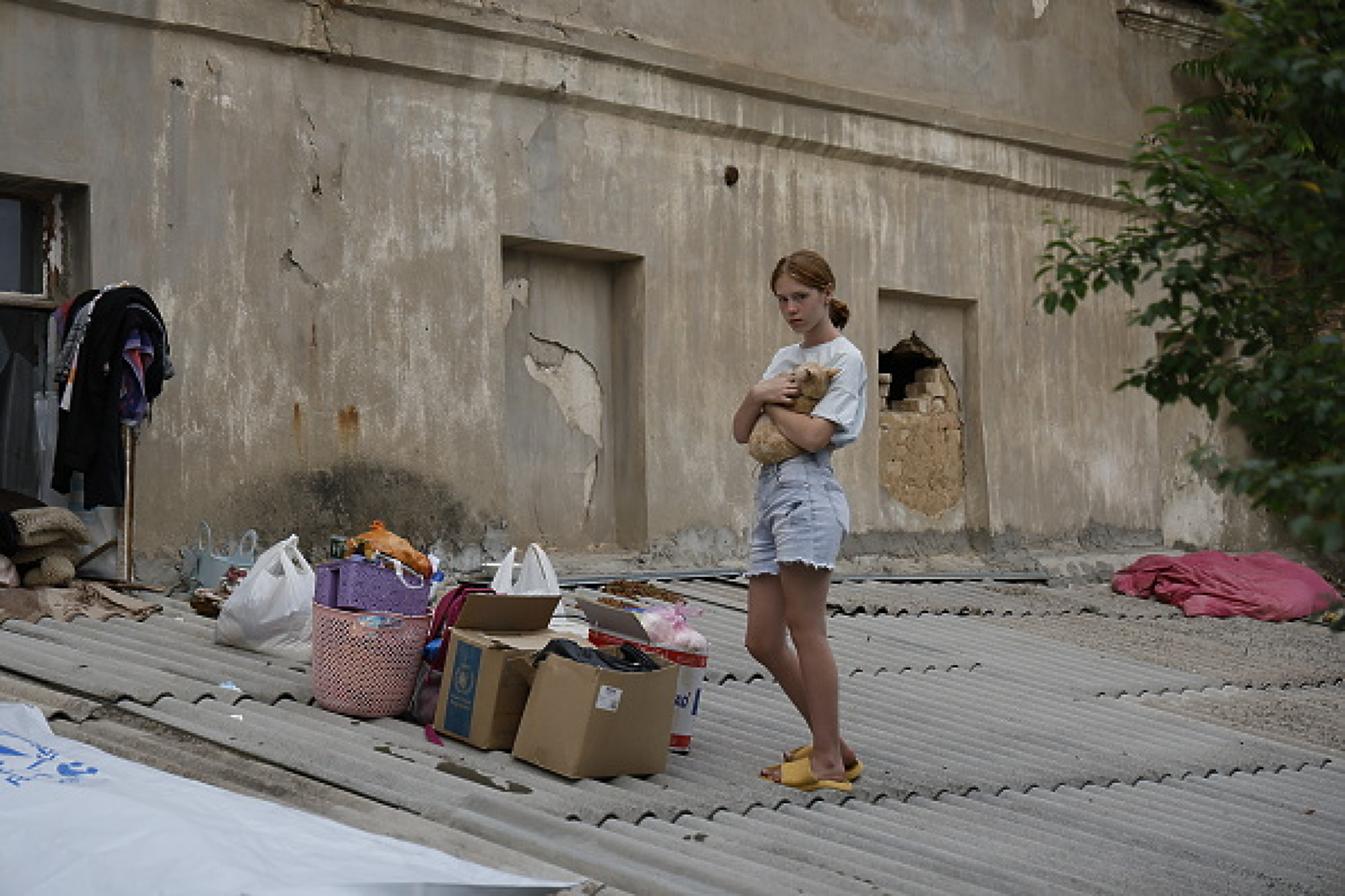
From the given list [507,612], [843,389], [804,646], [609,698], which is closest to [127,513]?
[507,612]

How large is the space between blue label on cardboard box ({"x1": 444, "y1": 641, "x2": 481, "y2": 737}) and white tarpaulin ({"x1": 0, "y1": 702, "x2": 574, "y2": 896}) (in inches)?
53.4

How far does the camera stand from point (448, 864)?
412 centimetres

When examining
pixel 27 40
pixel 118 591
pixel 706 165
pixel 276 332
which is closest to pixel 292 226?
pixel 276 332

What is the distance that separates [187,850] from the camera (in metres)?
3.94

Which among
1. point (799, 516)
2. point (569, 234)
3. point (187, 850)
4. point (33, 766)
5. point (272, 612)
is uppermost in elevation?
point (569, 234)

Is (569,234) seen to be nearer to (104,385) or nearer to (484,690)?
(104,385)

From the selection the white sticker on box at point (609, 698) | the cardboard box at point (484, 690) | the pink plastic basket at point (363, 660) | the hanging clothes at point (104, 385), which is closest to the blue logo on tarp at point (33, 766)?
the pink plastic basket at point (363, 660)

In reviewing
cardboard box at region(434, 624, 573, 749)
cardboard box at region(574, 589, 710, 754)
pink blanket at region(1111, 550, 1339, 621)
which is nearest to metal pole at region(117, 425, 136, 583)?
cardboard box at region(434, 624, 573, 749)

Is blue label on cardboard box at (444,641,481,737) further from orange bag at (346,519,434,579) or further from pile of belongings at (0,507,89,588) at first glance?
pile of belongings at (0,507,89,588)

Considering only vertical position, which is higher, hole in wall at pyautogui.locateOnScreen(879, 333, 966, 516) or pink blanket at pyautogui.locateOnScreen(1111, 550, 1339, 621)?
hole in wall at pyautogui.locateOnScreen(879, 333, 966, 516)

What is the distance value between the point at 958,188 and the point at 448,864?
10278mm

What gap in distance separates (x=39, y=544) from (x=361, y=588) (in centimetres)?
253

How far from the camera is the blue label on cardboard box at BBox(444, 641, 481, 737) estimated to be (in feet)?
19.1

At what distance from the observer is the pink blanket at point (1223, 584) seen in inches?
505
